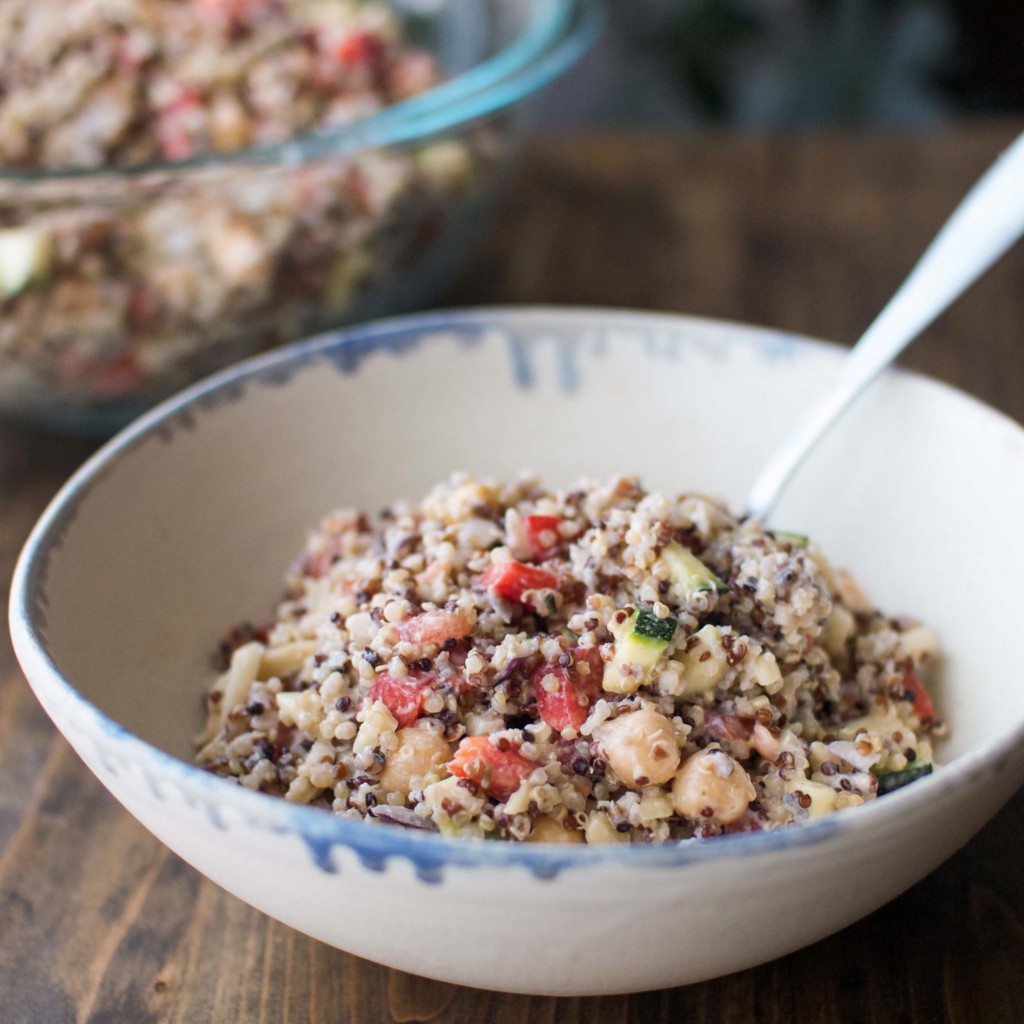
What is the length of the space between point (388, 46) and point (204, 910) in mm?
1688

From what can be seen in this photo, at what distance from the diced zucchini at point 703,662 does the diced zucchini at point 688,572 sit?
2.0 inches

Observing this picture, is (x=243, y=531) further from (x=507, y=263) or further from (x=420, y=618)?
(x=507, y=263)

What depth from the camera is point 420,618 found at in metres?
1.08

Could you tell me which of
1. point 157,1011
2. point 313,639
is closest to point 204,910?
point 157,1011

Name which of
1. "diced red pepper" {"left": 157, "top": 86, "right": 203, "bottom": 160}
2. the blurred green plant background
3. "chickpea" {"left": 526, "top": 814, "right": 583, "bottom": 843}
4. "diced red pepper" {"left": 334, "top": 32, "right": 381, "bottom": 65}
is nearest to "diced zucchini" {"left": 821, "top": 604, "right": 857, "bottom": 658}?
"chickpea" {"left": 526, "top": 814, "right": 583, "bottom": 843}

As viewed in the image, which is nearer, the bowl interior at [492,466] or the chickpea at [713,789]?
the chickpea at [713,789]

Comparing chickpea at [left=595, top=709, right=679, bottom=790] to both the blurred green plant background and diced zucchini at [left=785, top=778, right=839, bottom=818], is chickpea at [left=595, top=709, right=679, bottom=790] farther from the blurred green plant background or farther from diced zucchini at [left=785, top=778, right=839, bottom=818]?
the blurred green plant background

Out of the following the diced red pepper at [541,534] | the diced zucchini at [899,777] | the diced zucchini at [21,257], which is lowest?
the diced zucchini at [21,257]

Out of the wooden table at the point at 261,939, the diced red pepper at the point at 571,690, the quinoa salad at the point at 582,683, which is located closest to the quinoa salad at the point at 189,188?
the wooden table at the point at 261,939

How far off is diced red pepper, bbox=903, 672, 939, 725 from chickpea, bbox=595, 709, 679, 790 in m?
0.33

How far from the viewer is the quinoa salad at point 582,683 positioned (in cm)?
95

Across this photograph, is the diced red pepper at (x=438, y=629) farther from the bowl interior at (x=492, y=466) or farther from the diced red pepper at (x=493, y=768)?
the bowl interior at (x=492, y=466)

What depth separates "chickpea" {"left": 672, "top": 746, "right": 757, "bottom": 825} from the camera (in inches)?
36.7

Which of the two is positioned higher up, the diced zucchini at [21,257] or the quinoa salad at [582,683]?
the quinoa salad at [582,683]
